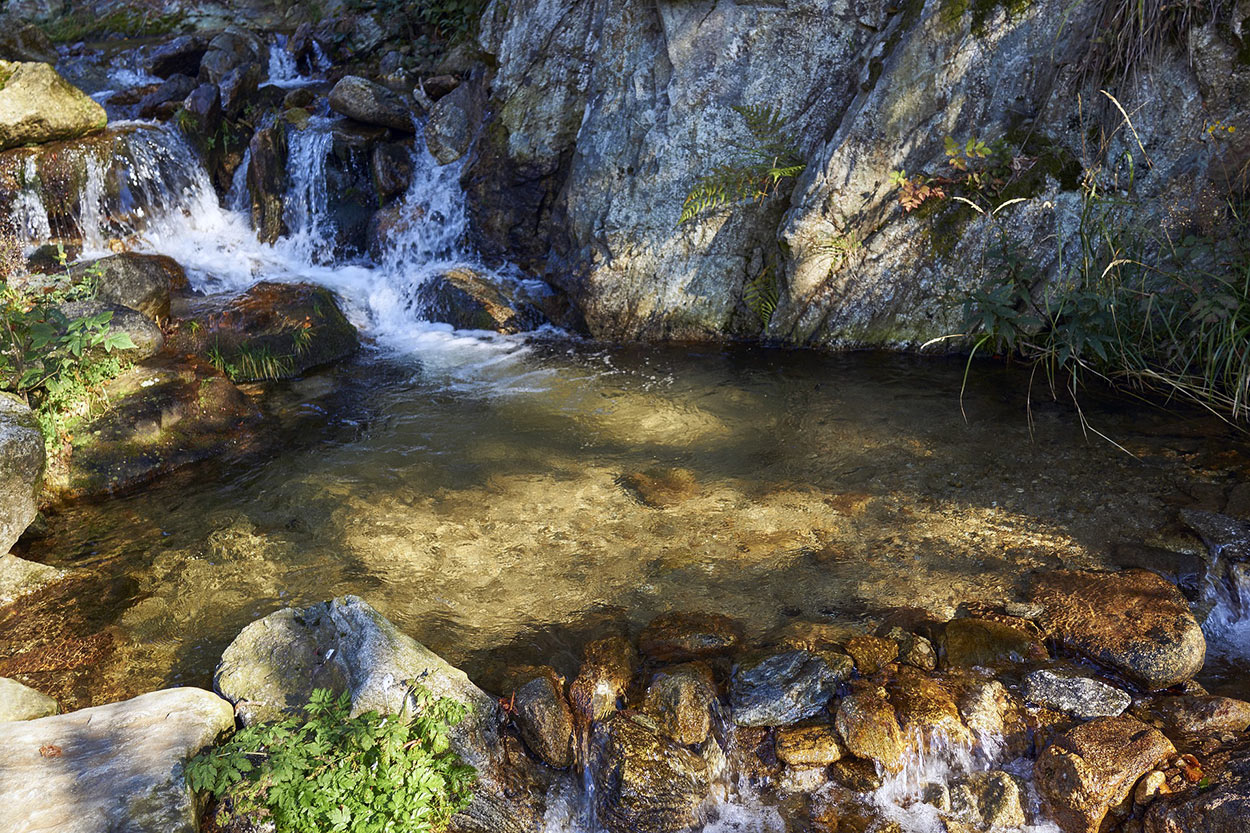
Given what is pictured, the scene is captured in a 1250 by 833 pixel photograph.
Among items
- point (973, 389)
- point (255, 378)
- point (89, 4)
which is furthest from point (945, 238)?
point (89, 4)

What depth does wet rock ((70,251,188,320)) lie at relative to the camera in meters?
7.27

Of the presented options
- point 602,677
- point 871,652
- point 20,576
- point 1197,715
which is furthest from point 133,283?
point 1197,715

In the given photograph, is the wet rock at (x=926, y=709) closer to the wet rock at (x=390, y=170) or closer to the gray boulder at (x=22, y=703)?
the gray boulder at (x=22, y=703)

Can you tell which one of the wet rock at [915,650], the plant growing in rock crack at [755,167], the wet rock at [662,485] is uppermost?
the plant growing in rock crack at [755,167]

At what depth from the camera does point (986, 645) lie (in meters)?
3.53

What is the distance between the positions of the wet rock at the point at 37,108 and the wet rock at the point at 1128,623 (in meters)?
10.9

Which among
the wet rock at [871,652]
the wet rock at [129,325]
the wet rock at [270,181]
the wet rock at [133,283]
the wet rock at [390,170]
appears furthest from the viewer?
the wet rock at [270,181]

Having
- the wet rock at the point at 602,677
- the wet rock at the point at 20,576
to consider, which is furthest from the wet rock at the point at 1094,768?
the wet rock at the point at 20,576

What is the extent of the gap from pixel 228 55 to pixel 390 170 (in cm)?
398

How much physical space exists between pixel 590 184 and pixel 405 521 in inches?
185

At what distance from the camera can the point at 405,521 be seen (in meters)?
4.89

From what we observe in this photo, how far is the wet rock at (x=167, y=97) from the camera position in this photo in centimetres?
1095

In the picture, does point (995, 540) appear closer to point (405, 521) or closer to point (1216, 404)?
point (1216, 404)

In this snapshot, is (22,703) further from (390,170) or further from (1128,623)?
(390,170)
